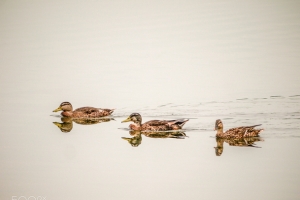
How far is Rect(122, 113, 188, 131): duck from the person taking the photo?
3479mm

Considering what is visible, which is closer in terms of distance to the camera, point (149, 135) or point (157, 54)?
point (149, 135)

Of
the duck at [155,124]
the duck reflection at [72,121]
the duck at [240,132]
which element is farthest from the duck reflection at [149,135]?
the duck reflection at [72,121]

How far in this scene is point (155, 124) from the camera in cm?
350

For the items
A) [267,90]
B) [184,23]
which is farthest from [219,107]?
[184,23]

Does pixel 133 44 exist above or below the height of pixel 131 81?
above

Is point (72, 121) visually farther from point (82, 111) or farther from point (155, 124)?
point (155, 124)

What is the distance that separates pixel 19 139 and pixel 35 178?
0.81 meters

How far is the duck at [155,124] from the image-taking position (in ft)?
11.4

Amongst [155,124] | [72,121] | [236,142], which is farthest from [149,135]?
[72,121]

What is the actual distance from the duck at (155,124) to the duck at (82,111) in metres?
0.47

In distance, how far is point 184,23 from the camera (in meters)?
5.21

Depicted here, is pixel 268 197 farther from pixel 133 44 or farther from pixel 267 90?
pixel 133 44

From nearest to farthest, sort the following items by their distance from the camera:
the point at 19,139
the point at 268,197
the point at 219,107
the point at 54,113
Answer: the point at 268,197 → the point at 19,139 → the point at 219,107 → the point at 54,113

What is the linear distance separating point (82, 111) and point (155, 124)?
983 millimetres
